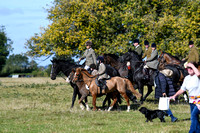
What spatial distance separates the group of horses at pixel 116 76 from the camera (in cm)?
1421

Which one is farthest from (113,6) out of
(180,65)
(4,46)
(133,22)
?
(4,46)

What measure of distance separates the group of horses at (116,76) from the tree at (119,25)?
32.2ft

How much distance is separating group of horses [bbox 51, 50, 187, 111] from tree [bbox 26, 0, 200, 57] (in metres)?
9.82

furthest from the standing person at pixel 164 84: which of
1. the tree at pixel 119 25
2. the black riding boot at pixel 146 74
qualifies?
the tree at pixel 119 25

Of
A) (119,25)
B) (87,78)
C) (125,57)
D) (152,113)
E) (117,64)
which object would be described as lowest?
(152,113)

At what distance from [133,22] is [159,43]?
9.58 feet

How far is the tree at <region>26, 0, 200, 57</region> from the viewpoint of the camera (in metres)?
29.1

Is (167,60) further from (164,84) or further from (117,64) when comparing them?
(164,84)

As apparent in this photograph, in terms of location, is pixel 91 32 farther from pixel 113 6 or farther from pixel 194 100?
pixel 194 100

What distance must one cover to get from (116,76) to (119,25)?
583 inches

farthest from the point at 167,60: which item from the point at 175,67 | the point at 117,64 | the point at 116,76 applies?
the point at 116,76

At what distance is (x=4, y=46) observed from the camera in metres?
95.9

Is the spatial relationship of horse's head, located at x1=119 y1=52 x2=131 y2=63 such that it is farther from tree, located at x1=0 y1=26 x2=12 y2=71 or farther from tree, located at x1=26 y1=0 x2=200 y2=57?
tree, located at x1=0 y1=26 x2=12 y2=71

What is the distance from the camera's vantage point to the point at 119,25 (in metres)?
31.0
